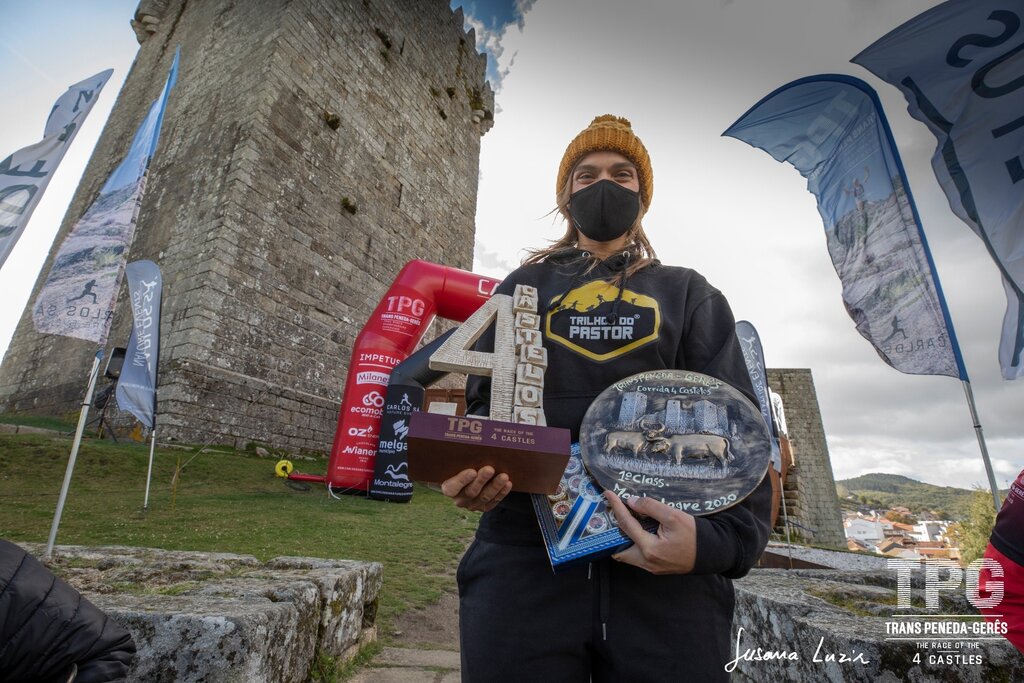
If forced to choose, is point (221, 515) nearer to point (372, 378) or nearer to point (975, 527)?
point (372, 378)

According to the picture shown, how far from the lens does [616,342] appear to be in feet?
4.03

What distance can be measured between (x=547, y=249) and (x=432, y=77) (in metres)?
15.2

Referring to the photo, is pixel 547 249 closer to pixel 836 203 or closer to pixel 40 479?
pixel 836 203

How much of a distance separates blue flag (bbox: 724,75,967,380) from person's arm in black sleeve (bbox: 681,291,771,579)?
3.74 m

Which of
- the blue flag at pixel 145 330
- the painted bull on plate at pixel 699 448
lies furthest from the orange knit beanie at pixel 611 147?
the blue flag at pixel 145 330

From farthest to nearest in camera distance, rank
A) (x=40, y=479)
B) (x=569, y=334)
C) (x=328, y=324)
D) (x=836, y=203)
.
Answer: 1. (x=328, y=324)
2. (x=40, y=479)
3. (x=836, y=203)
4. (x=569, y=334)

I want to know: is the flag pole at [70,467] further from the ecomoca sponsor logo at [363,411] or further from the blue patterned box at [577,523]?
the ecomoca sponsor logo at [363,411]

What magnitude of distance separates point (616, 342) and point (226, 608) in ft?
4.57

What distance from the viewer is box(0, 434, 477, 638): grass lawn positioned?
3.83m

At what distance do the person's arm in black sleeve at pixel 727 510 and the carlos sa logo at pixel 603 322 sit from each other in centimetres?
13

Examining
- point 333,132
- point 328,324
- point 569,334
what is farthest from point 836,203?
point 333,132

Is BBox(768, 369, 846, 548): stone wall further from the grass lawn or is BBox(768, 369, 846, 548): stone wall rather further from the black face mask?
the black face mask

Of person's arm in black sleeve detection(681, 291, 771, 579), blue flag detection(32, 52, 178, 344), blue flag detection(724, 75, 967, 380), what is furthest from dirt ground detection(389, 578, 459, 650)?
blue flag detection(724, 75, 967, 380)

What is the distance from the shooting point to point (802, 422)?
15.7 m
